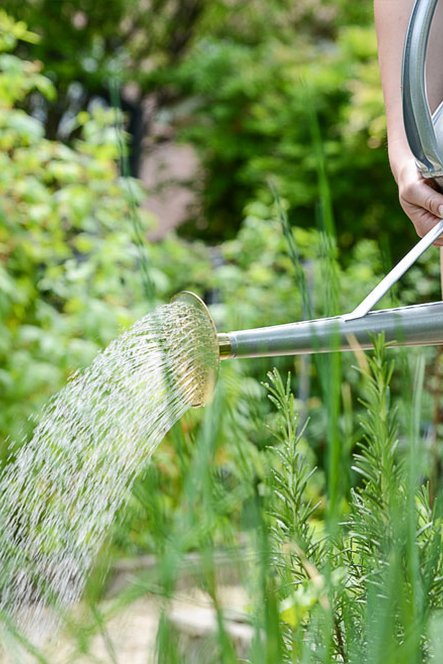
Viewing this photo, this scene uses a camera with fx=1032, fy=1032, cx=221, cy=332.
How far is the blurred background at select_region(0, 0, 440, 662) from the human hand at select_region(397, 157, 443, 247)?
0.15ft

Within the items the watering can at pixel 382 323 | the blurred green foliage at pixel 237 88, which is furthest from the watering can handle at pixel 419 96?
the blurred green foliage at pixel 237 88

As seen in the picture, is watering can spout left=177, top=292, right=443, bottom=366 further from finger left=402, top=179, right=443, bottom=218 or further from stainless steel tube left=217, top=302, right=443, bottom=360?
finger left=402, top=179, right=443, bottom=218

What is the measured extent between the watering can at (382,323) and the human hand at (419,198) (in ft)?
0.17

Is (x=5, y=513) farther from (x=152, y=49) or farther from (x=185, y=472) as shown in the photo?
(x=152, y=49)

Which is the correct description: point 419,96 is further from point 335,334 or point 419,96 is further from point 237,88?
point 237,88

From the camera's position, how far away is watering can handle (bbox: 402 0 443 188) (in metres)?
0.94

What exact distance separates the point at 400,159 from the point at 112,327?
2.21m

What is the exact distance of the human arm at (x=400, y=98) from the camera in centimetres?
102

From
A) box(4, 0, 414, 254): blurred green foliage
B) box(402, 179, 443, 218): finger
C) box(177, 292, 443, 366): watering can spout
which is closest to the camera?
box(177, 292, 443, 366): watering can spout

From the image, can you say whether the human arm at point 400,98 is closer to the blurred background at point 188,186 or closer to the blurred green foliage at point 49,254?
the blurred background at point 188,186

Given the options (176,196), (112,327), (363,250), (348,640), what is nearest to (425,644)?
(348,640)

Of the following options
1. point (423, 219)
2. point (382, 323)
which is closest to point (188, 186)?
point (423, 219)

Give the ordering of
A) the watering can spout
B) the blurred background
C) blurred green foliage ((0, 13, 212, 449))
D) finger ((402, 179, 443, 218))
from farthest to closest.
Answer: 1. blurred green foliage ((0, 13, 212, 449))
2. the blurred background
3. finger ((402, 179, 443, 218))
4. the watering can spout

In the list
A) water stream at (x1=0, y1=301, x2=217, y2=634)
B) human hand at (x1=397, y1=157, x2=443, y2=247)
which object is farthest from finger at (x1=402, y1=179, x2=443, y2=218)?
water stream at (x1=0, y1=301, x2=217, y2=634)
